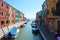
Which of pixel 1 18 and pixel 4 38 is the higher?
pixel 1 18

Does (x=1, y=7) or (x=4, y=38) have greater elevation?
(x=1, y=7)

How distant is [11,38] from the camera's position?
25469 millimetres

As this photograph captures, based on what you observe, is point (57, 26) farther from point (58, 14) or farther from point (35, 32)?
point (35, 32)

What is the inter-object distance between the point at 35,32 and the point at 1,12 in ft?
38.9

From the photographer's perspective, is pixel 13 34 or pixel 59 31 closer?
pixel 59 31

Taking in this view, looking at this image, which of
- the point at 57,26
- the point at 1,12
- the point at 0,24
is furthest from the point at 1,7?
the point at 57,26

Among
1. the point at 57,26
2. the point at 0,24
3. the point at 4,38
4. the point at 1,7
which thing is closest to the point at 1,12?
the point at 1,7

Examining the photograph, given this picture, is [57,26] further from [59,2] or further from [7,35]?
[7,35]

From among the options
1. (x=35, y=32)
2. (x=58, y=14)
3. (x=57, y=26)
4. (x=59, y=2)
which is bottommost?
(x=35, y=32)

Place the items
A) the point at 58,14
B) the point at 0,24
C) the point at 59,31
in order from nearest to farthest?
the point at 58,14
the point at 59,31
the point at 0,24

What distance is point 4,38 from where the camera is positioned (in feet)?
80.4

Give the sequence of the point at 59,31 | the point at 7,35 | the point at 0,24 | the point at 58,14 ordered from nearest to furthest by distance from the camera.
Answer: the point at 58,14, the point at 59,31, the point at 7,35, the point at 0,24

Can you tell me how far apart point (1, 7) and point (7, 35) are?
13301 mm

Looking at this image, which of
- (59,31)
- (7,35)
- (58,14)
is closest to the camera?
(58,14)
